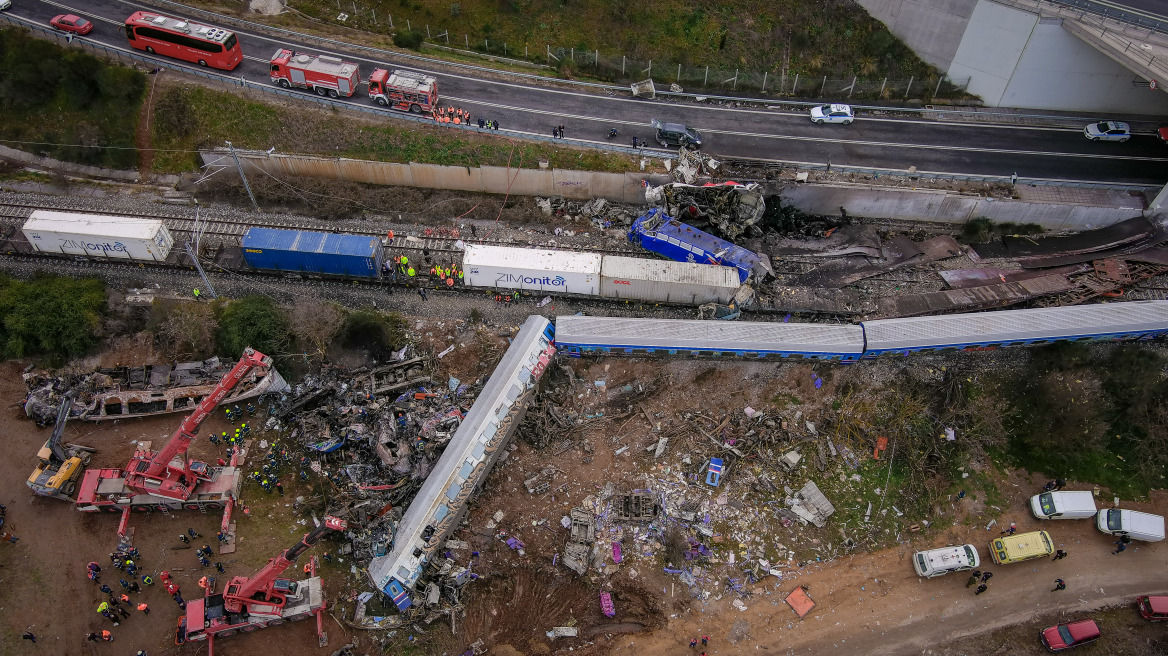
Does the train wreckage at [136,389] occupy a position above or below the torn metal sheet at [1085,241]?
below

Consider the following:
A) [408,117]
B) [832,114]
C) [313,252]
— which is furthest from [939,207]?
A: [313,252]

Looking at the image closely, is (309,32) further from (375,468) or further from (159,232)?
(375,468)

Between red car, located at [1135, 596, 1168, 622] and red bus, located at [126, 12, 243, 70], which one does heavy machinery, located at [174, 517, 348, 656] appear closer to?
red bus, located at [126, 12, 243, 70]

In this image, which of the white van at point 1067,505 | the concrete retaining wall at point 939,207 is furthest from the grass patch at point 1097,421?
the concrete retaining wall at point 939,207

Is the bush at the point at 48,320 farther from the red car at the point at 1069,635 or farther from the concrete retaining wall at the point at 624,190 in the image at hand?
the red car at the point at 1069,635

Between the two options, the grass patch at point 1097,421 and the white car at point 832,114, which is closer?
the grass patch at point 1097,421

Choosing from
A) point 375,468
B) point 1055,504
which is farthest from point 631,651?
point 1055,504
